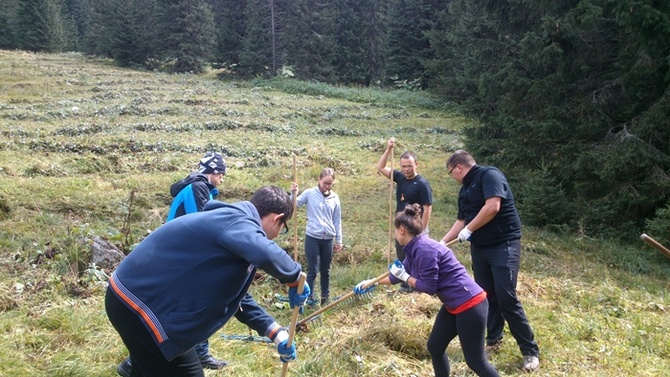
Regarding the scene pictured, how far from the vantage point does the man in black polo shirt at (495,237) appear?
184 inches

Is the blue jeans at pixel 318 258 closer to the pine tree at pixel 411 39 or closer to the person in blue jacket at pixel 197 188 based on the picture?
the person in blue jacket at pixel 197 188

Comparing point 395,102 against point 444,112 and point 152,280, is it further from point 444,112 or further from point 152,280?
point 152,280

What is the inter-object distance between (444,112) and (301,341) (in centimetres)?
2489

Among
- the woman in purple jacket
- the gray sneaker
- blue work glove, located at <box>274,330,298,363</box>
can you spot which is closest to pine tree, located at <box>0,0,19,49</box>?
the woman in purple jacket

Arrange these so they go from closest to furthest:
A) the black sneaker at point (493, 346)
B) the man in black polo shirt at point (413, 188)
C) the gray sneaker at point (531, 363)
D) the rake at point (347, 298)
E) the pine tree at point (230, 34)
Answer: the rake at point (347, 298), the gray sneaker at point (531, 363), the black sneaker at point (493, 346), the man in black polo shirt at point (413, 188), the pine tree at point (230, 34)

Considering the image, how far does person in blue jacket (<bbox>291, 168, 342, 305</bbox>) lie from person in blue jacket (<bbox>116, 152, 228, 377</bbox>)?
1.45 metres

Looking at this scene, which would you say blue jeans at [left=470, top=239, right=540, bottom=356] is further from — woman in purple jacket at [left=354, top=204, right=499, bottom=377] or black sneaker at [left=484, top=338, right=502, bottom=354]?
woman in purple jacket at [left=354, top=204, right=499, bottom=377]

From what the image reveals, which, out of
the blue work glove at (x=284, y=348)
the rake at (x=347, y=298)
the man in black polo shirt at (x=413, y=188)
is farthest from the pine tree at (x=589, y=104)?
the blue work glove at (x=284, y=348)

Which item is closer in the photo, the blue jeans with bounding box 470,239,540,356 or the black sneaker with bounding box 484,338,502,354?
the blue jeans with bounding box 470,239,540,356

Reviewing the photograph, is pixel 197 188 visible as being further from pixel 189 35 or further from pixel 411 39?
pixel 189 35

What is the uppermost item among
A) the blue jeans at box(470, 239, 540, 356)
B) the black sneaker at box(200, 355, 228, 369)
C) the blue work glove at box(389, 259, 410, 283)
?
the blue work glove at box(389, 259, 410, 283)

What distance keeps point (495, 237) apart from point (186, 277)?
10.1ft

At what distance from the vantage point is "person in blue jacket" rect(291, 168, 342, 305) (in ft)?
20.8

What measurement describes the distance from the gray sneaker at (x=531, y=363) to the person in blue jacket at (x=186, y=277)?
3.05 m
